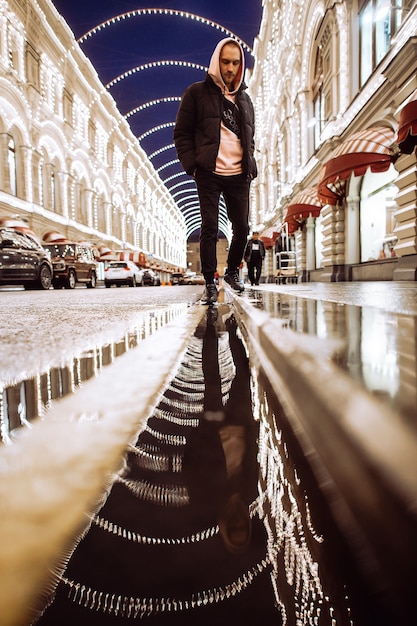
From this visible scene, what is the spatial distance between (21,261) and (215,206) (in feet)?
29.8

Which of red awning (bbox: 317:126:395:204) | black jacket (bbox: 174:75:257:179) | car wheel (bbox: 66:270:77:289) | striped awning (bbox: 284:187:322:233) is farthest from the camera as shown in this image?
car wheel (bbox: 66:270:77:289)

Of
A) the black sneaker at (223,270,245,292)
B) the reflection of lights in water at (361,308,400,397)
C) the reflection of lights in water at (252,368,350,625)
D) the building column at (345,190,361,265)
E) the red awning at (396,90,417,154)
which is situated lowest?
the reflection of lights in water at (252,368,350,625)

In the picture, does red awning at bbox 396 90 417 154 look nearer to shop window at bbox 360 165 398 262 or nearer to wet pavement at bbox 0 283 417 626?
shop window at bbox 360 165 398 262

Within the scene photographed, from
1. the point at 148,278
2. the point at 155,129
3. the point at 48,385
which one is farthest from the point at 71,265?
the point at 155,129

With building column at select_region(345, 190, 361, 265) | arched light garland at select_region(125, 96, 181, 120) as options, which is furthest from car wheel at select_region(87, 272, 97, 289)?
arched light garland at select_region(125, 96, 181, 120)

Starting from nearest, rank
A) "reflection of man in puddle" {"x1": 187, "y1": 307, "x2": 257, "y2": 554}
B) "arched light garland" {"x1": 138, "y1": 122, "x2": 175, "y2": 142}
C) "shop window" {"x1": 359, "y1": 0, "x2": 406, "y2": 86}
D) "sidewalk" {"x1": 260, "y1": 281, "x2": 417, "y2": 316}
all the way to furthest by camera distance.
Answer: "reflection of man in puddle" {"x1": 187, "y1": 307, "x2": 257, "y2": 554} < "sidewalk" {"x1": 260, "y1": 281, "x2": 417, "y2": 316} < "shop window" {"x1": 359, "y1": 0, "x2": 406, "y2": 86} < "arched light garland" {"x1": 138, "y1": 122, "x2": 175, "y2": 142}

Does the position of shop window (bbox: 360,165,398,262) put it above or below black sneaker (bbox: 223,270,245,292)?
above

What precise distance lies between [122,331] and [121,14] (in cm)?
2932

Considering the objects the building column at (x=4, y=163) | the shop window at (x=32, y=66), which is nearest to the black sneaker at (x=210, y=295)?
the building column at (x=4, y=163)

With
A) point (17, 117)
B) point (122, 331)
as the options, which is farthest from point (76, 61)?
point (122, 331)

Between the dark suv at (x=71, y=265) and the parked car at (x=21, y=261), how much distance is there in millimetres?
3327

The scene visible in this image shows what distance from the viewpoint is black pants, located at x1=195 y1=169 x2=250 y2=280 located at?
3.56 metres

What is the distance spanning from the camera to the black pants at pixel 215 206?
3.56 m

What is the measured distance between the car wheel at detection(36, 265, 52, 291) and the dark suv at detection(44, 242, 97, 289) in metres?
2.94
